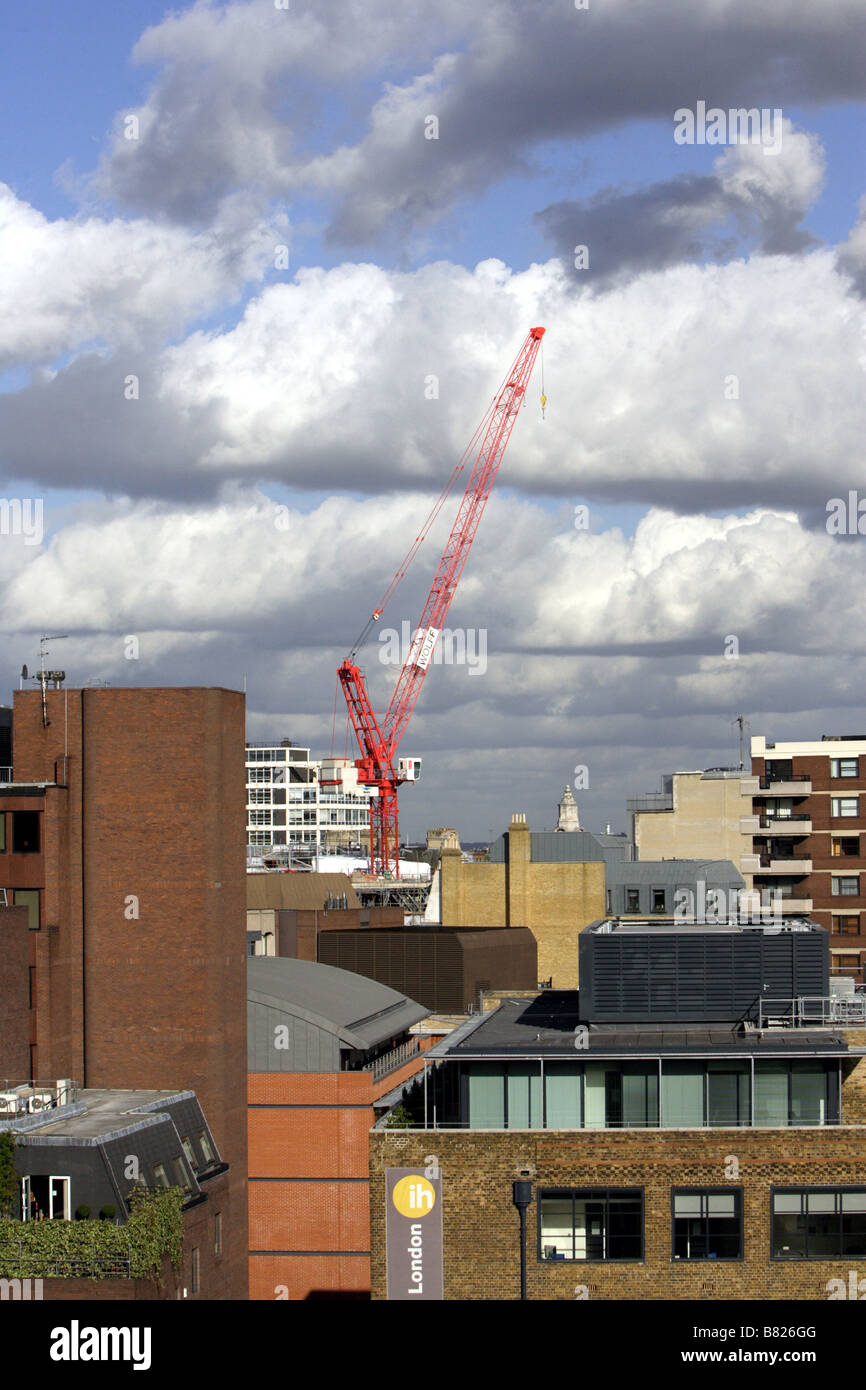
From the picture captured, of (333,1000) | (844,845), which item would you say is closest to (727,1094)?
(333,1000)

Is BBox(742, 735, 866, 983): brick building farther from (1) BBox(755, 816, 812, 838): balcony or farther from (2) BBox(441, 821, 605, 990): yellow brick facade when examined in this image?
(2) BBox(441, 821, 605, 990): yellow brick facade

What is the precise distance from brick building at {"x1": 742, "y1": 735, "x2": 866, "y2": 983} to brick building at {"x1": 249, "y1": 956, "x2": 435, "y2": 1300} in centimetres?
A: 4745

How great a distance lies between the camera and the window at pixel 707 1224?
34.7m

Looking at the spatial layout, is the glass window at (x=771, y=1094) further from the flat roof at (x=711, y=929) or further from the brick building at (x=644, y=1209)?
the flat roof at (x=711, y=929)

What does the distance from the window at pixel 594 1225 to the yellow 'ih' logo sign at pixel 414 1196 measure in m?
2.61

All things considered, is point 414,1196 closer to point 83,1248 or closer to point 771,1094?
point 771,1094

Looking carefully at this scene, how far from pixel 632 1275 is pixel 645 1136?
3170mm

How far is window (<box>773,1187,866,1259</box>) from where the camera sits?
3472cm

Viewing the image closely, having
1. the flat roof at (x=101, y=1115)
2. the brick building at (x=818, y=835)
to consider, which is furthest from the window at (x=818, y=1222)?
the brick building at (x=818, y=835)

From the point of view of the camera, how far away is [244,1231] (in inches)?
2176

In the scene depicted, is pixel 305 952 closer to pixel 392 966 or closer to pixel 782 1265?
pixel 392 966

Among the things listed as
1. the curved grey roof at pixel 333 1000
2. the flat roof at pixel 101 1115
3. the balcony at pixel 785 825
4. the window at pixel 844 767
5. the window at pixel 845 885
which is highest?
the window at pixel 844 767

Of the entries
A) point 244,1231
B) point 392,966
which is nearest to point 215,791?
point 244,1231

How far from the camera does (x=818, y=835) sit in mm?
98312
